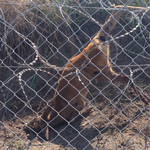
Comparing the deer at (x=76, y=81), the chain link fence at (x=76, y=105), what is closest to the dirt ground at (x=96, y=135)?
the chain link fence at (x=76, y=105)

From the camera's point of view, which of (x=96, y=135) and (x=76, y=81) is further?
(x=76, y=81)

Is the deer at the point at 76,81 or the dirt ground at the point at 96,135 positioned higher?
the deer at the point at 76,81

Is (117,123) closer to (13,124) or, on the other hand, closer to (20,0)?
(13,124)

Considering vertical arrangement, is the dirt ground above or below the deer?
below

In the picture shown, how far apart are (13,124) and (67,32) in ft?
6.77

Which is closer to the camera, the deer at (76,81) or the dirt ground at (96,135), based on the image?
the dirt ground at (96,135)

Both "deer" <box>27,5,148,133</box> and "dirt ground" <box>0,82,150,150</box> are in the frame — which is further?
"deer" <box>27,5,148,133</box>

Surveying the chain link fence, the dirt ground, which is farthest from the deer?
the dirt ground

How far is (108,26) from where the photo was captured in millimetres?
3064

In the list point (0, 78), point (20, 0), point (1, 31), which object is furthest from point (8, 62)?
point (20, 0)

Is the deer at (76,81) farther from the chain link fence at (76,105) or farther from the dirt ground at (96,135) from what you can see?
the dirt ground at (96,135)

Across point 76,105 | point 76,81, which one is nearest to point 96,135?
point 76,105

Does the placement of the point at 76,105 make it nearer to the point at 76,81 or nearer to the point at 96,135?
the point at 76,81

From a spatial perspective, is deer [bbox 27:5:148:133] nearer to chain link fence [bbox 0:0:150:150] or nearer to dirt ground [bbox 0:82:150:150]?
chain link fence [bbox 0:0:150:150]
